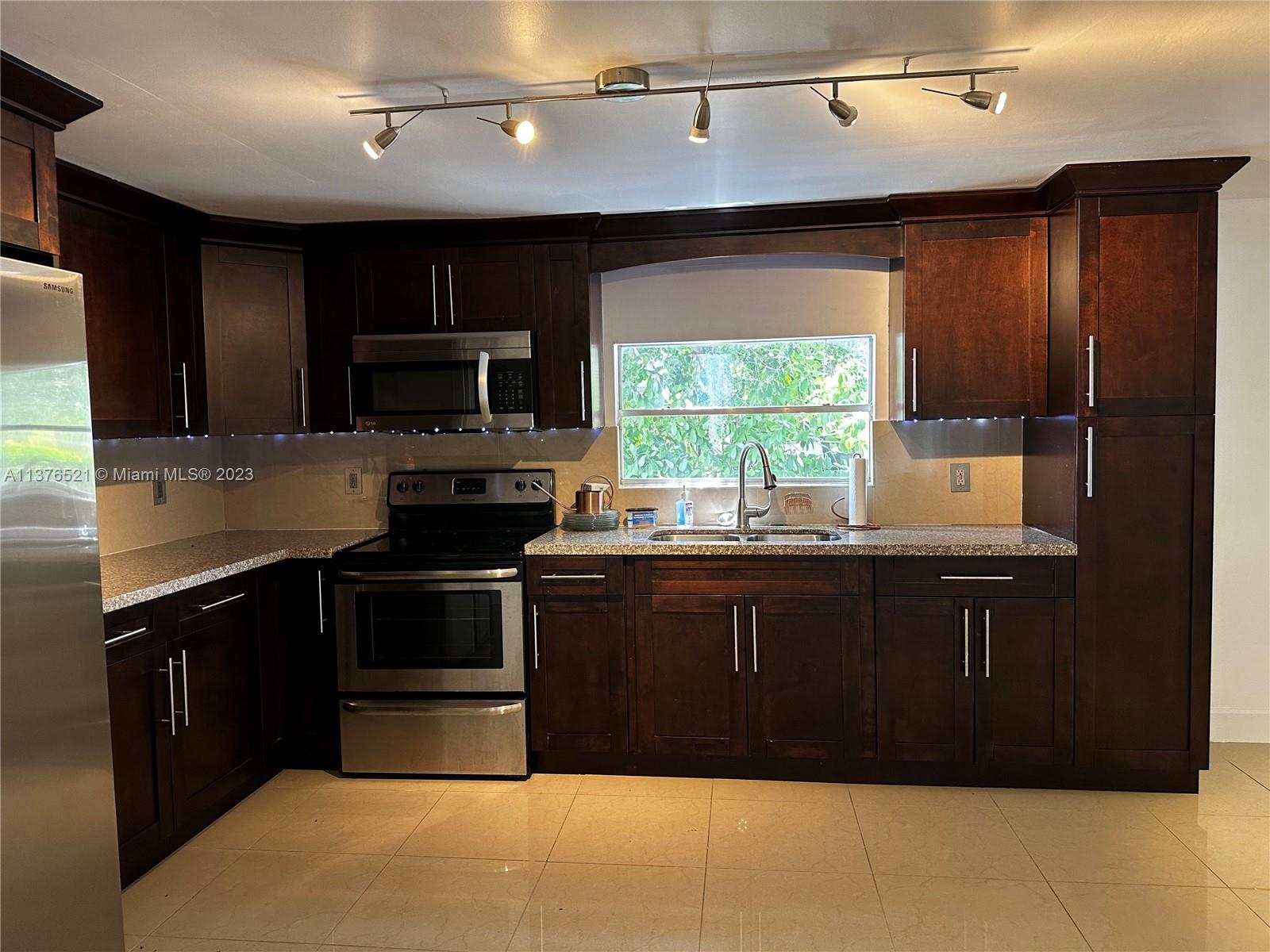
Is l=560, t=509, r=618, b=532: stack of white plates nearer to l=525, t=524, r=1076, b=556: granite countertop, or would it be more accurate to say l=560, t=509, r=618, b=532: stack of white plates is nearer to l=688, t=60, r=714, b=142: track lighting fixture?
l=525, t=524, r=1076, b=556: granite countertop

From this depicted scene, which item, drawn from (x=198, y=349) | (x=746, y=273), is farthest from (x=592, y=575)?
(x=198, y=349)

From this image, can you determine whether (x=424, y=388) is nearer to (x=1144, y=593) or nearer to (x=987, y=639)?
(x=987, y=639)

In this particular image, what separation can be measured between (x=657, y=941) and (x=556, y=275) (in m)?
2.50

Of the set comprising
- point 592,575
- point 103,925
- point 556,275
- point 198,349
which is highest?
point 556,275

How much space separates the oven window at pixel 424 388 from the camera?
3838 mm

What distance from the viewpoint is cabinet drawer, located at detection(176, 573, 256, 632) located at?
3021mm

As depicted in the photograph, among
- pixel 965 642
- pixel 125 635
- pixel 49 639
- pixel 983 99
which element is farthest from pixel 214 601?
pixel 983 99

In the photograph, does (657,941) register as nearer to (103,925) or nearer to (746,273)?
(103,925)

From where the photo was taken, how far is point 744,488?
12.9ft

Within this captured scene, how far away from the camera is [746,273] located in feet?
13.3

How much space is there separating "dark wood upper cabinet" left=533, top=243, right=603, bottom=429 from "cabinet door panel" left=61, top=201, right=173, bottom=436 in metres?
1.42

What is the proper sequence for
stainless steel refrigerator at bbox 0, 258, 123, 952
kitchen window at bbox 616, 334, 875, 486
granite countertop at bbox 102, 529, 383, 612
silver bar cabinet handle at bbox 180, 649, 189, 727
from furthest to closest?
kitchen window at bbox 616, 334, 875, 486 → silver bar cabinet handle at bbox 180, 649, 189, 727 → granite countertop at bbox 102, 529, 383, 612 → stainless steel refrigerator at bbox 0, 258, 123, 952

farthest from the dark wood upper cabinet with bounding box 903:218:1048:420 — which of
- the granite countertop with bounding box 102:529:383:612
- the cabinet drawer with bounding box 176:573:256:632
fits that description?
the cabinet drawer with bounding box 176:573:256:632

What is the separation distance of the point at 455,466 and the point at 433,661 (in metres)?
1.00
